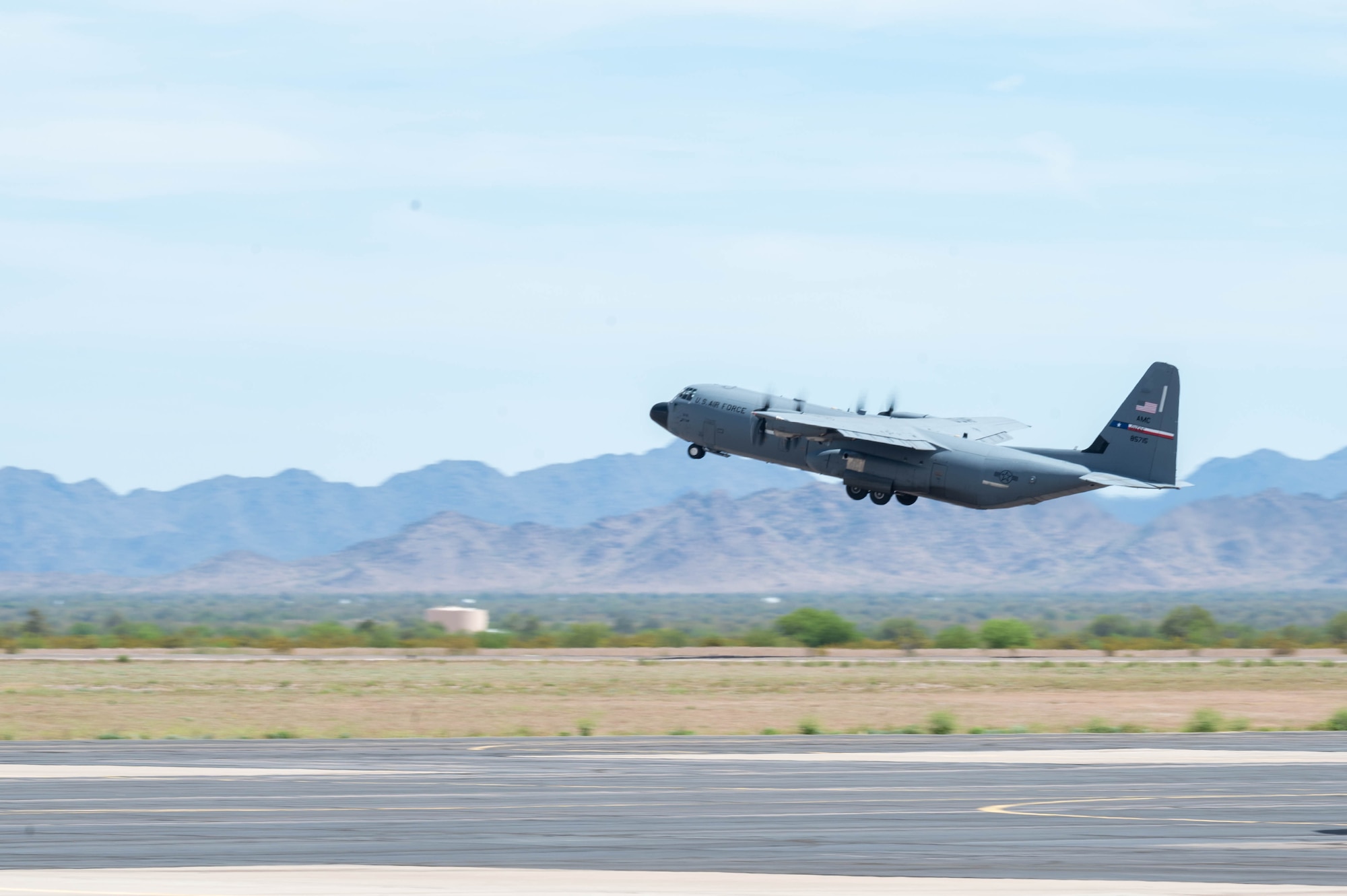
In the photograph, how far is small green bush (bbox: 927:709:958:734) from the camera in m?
41.1

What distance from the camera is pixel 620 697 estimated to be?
54.7 metres

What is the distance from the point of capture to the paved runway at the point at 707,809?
808 inches

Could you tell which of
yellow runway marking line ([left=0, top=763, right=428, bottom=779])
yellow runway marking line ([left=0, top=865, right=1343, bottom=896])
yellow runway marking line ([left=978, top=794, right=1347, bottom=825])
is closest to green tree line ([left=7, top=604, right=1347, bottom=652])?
yellow runway marking line ([left=0, top=763, right=428, bottom=779])

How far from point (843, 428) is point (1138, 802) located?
38206 millimetres

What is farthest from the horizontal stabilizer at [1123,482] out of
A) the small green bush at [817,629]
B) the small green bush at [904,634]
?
the small green bush at [817,629]

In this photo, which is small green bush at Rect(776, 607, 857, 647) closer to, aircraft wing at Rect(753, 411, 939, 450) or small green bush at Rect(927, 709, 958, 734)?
aircraft wing at Rect(753, 411, 939, 450)

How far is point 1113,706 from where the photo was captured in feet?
168

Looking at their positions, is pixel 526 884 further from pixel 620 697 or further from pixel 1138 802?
pixel 620 697

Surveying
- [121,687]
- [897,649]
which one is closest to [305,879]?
[121,687]

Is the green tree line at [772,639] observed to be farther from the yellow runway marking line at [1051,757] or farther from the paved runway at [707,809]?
the paved runway at [707,809]

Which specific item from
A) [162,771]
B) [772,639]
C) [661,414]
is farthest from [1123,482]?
[162,771]

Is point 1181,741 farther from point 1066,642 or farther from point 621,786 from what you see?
point 1066,642

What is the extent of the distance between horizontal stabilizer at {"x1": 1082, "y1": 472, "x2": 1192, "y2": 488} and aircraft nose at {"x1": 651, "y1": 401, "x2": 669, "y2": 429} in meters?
16.1

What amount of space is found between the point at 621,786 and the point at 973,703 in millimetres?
27016
